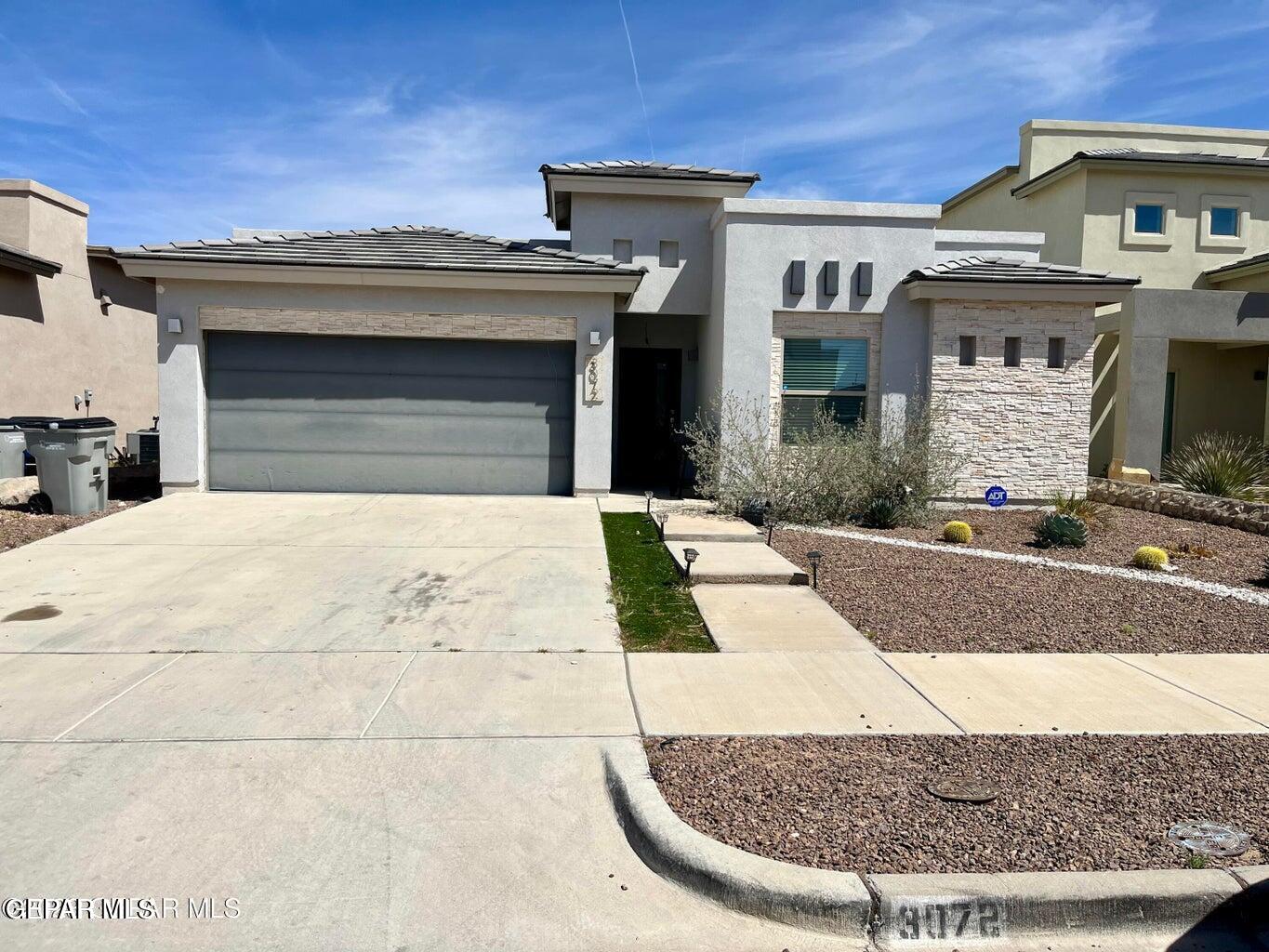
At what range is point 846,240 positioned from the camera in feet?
49.3

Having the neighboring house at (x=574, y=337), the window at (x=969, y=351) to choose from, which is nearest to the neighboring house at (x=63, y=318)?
the neighboring house at (x=574, y=337)

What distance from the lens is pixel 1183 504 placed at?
46.4ft

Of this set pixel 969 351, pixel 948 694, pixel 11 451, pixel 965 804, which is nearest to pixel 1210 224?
pixel 969 351

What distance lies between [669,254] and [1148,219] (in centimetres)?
1115

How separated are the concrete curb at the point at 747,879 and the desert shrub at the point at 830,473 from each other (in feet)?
28.9

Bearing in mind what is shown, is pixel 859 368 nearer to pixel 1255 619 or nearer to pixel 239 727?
pixel 1255 619

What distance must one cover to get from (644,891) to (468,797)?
1.07 m

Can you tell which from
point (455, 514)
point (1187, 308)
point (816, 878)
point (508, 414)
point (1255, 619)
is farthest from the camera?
point (1187, 308)

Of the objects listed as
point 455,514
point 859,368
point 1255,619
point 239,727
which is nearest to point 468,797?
point 239,727

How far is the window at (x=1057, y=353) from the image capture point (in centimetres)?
1517

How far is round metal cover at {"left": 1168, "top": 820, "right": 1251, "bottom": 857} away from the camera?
12.9 ft

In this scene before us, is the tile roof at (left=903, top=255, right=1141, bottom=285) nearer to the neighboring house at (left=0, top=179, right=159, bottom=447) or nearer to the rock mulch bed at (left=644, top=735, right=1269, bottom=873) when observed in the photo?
the rock mulch bed at (left=644, top=735, right=1269, bottom=873)

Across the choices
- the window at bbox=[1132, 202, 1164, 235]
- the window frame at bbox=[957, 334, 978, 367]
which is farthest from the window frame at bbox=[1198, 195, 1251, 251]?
the window frame at bbox=[957, 334, 978, 367]

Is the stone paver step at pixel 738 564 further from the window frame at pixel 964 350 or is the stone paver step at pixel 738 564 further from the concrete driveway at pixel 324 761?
the window frame at pixel 964 350
